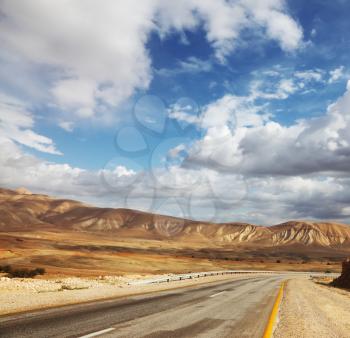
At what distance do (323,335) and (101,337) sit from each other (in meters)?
5.76

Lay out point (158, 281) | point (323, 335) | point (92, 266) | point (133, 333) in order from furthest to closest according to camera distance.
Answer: point (92, 266) → point (158, 281) → point (323, 335) → point (133, 333)

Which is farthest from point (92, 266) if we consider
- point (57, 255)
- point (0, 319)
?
point (0, 319)

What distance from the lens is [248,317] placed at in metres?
13.4

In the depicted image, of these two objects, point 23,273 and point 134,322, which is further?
point 23,273

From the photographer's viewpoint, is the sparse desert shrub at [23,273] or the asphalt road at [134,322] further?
the sparse desert shrub at [23,273]

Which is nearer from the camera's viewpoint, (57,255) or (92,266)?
(92,266)

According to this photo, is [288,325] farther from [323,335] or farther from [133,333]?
[133,333]

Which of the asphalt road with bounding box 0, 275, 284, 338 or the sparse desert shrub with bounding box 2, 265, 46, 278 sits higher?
the asphalt road with bounding box 0, 275, 284, 338

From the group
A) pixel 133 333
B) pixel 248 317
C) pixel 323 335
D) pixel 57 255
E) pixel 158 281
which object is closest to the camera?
pixel 133 333

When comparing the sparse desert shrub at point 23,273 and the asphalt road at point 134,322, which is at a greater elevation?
the asphalt road at point 134,322

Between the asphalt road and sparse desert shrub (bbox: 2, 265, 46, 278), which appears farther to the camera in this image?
sparse desert shrub (bbox: 2, 265, 46, 278)

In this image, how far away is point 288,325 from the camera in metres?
11.9

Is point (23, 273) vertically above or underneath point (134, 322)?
underneath

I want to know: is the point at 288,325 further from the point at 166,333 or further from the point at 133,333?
the point at 133,333
